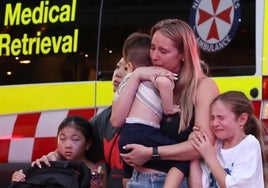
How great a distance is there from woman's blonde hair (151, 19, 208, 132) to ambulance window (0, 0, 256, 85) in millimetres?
1424

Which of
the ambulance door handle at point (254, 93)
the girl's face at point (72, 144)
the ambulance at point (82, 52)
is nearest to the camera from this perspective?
the girl's face at point (72, 144)

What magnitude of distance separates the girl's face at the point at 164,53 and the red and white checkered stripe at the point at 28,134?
1.87 metres

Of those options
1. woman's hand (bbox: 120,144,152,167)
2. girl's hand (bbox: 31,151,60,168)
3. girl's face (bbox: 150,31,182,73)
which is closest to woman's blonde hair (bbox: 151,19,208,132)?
girl's face (bbox: 150,31,182,73)

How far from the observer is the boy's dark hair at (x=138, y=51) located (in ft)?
10.0

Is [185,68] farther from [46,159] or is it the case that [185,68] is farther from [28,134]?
[28,134]

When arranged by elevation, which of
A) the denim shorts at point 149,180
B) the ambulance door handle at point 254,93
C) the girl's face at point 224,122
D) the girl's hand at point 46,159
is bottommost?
the denim shorts at point 149,180

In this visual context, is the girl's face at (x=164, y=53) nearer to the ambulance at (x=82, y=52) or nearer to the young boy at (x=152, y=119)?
the young boy at (x=152, y=119)

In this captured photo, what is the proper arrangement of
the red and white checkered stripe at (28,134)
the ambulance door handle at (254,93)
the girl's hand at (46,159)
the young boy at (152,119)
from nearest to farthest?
the young boy at (152,119)
the girl's hand at (46,159)
the ambulance door handle at (254,93)
the red and white checkered stripe at (28,134)

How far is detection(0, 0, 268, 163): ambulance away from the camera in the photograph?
429cm

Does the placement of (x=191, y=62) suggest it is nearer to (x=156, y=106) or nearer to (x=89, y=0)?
(x=156, y=106)

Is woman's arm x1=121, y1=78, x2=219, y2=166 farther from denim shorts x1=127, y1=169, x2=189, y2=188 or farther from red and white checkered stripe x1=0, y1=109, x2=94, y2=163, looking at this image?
red and white checkered stripe x1=0, y1=109, x2=94, y2=163

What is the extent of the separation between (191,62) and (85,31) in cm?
203

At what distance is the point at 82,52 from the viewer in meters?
4.83

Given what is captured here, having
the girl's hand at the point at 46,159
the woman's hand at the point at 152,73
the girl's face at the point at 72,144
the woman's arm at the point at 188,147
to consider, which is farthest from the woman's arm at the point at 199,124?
the girl's face at the point at 72,144
